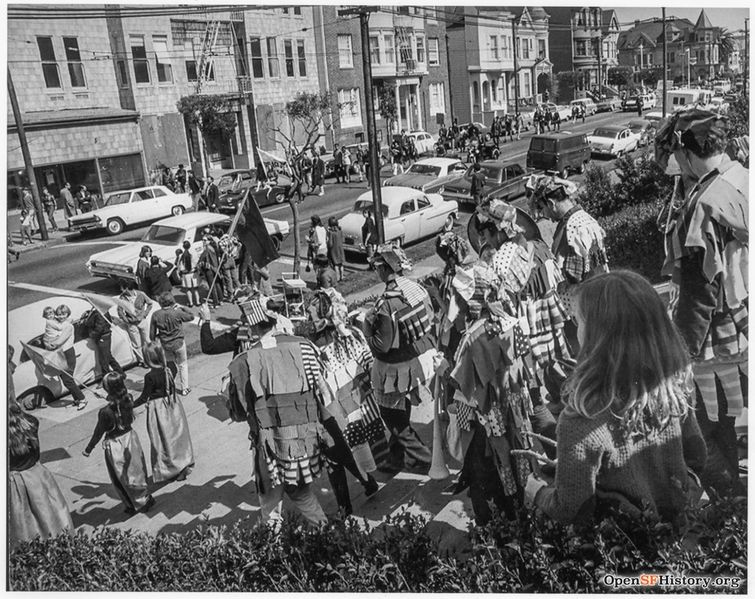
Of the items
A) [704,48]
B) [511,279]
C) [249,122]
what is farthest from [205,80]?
[511,279]

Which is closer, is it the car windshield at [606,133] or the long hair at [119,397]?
the long hair at [119,397]

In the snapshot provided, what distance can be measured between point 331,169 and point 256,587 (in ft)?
59.4

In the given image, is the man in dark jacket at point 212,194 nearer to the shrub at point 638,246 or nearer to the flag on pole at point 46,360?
the flag on pole at point 46,360

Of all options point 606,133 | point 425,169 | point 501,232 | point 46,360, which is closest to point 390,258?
point 501,232

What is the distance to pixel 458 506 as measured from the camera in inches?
197

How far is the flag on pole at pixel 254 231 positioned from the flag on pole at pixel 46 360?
2498 millimetres

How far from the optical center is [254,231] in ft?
26.7

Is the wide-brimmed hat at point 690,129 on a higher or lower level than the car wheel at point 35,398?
higher

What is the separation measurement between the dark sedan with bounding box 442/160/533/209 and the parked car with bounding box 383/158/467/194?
1.53ft

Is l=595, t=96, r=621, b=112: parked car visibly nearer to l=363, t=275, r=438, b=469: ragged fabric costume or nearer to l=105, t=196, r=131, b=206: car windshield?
l=105, t=196, r=131, b=206: car windshield

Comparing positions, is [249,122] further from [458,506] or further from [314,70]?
[458,506]

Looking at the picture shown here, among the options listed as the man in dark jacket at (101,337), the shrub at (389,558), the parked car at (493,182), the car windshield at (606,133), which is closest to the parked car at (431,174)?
the parked car at (493,182)

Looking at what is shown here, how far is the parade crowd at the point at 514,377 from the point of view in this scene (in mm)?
2705

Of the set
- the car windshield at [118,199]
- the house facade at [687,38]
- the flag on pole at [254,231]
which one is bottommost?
the car windshield at [118,199]
